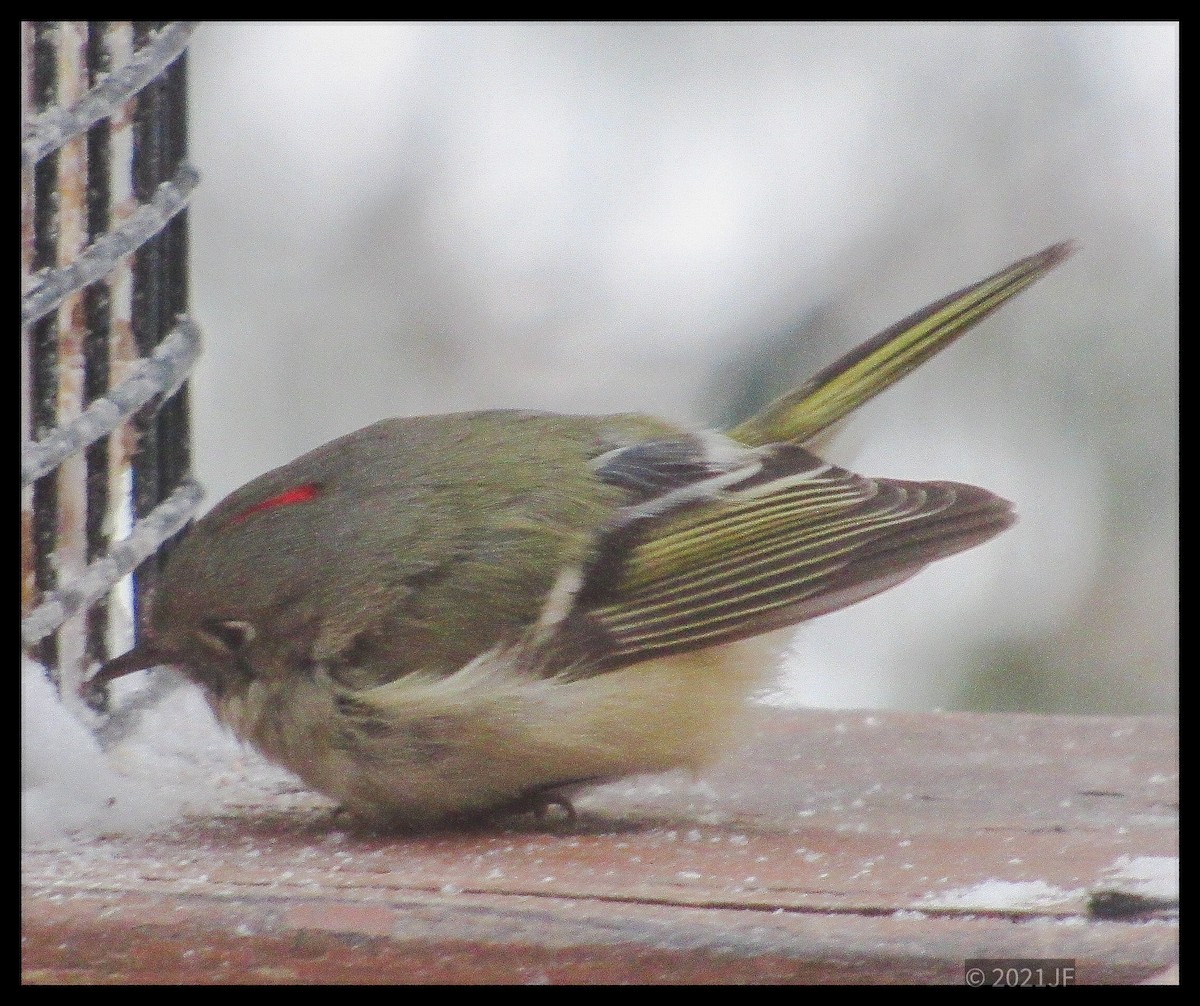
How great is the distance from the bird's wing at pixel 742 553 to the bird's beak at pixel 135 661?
1.16 ft

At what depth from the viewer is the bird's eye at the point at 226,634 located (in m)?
1.65

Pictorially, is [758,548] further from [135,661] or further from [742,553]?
[135,661]

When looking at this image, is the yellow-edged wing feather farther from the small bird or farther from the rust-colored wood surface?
the rust-colored wood surface

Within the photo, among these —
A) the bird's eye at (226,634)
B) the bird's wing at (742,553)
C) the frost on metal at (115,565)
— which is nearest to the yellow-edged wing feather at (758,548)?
the bird's wing at (742,553)

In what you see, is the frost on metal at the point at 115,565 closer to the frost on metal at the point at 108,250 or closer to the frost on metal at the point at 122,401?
the frost on metal at the point at 122,401

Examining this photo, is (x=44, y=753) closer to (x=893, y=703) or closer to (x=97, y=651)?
(x=97, y=651)

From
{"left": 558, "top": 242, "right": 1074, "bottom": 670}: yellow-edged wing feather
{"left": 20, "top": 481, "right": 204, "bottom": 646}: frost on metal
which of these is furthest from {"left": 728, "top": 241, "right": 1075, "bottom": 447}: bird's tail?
{"left": 20, "top": 481, "right": 204, "bottom": 646}: frost on metal

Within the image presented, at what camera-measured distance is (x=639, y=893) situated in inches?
50.4

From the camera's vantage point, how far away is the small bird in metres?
1.60

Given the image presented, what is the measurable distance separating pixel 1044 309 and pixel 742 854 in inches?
95.1

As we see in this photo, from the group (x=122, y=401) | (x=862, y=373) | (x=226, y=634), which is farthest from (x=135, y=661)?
(x=862, y=373)

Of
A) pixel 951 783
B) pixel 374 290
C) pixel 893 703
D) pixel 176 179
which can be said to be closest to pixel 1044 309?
pixel 893 703

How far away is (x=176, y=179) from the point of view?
6.02 feet

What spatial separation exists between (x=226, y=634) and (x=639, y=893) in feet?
1.79
